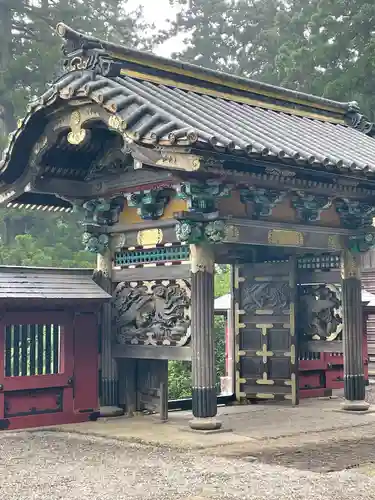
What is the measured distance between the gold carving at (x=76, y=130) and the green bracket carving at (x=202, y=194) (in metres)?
1.42

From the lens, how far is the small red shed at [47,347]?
1028cm

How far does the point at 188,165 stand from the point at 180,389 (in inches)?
441

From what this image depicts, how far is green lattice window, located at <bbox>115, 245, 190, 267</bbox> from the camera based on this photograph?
34.0 feet

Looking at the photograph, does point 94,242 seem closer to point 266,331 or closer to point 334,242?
point 266,331

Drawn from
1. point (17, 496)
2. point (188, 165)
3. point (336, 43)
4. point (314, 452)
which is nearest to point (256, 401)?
point (314, 452)

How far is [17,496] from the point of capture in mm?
6613

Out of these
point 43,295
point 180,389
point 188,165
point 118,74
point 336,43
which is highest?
point 336,43

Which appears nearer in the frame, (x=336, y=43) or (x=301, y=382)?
(x=301, y=382)

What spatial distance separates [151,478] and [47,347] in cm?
401

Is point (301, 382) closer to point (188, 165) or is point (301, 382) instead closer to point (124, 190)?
point (124, 190)

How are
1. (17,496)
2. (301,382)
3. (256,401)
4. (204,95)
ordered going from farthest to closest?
(301,382), (256,401), (204,95), (17,496)

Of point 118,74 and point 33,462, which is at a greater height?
point 118,74

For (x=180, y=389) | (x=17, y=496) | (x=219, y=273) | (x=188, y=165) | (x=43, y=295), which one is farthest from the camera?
(x=219, y=273)

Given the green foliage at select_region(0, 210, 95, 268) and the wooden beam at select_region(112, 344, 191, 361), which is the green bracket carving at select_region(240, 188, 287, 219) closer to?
the wooden beam at select_region(112, 344, 191, 361)
